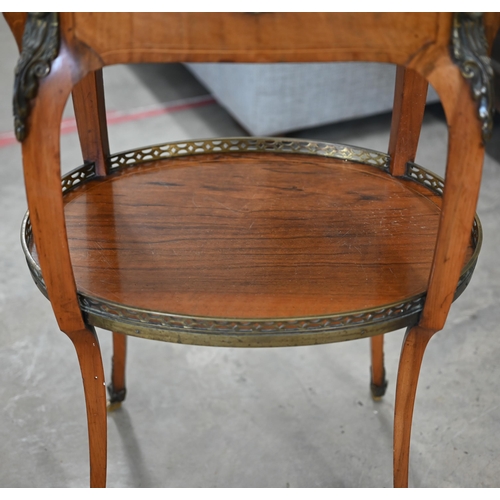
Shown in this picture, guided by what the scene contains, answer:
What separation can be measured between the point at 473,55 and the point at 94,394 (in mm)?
566

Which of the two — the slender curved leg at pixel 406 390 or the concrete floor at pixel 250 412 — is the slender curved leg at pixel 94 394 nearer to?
the concrete floor at pixel 250 412

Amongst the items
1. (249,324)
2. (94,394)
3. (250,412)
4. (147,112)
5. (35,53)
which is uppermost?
(35,53)

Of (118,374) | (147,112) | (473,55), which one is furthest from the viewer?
(147,112)

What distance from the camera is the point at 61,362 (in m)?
1.34

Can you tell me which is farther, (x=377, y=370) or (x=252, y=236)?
(x=377, y=370)

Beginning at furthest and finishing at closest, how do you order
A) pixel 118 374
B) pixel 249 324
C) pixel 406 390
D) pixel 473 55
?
pixel 118 374, pixel 406 390, pixel 249 324, pixel 473 55

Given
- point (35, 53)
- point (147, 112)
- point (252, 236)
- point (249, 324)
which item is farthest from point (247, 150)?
point (147, 112)

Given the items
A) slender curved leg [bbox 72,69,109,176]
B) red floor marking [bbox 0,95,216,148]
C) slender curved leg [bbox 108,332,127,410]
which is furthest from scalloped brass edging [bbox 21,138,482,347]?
red floor marking [bbox 0,95,216,148]

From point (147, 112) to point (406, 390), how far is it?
5.43 ft

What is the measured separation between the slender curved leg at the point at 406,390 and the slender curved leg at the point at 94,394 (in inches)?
13.9

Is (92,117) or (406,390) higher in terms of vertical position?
(92,117)

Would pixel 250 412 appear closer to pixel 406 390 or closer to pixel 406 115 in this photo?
pixel 406 390

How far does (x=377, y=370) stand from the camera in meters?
1.22

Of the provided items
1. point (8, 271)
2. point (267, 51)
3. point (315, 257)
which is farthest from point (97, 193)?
point (8, 271)
